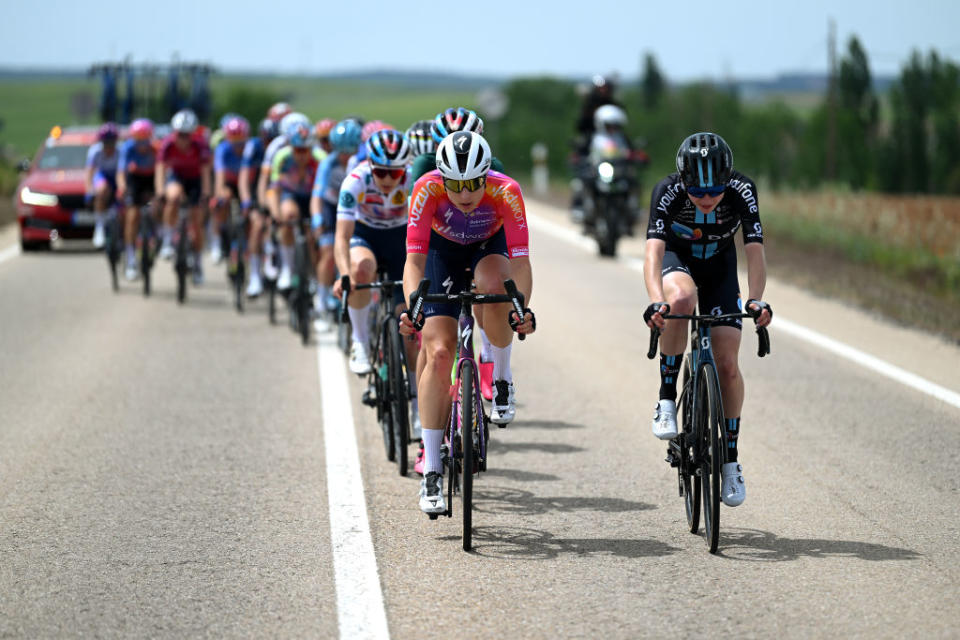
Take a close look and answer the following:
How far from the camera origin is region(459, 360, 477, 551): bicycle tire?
655 cm

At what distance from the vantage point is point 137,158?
17.8m

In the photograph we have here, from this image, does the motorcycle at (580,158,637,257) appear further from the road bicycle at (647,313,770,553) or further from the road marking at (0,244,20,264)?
the road bicycle at (647,313,770,553)

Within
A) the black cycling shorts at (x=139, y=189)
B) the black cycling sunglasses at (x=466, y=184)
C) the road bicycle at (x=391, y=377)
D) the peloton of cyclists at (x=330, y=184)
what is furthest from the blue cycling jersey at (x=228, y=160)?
the black cycling sunglasses at (x=466, y=184)

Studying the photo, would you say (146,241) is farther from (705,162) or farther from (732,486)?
(732,486)

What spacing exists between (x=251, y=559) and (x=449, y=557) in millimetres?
883

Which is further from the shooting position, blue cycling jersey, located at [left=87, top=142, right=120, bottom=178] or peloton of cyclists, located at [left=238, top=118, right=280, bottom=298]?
blue cycling jersey, located at [left=87, top=142, right=120, bottom=178]

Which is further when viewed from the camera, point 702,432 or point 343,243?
point 343,243

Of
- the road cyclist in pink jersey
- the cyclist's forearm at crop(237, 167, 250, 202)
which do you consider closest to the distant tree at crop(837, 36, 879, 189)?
the cyclist's forearm at crop(237, 167, 250, 202)

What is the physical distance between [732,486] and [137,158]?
12.6m

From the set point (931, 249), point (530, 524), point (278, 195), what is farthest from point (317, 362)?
point (931, 249)

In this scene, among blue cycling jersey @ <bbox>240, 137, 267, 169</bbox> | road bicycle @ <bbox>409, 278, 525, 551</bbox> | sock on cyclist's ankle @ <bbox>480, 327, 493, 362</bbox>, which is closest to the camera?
road bicycle @ <bbox>409, 278, 525, 551</bbox>

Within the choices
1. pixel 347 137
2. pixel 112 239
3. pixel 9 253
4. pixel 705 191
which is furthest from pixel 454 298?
pixel 9 253

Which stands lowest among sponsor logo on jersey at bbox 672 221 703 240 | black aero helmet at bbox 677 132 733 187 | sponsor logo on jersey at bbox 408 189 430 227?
sponsor logo on jersey at bbox 672 221 703 240

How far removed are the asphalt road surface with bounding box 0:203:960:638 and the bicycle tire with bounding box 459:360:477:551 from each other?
135mm
